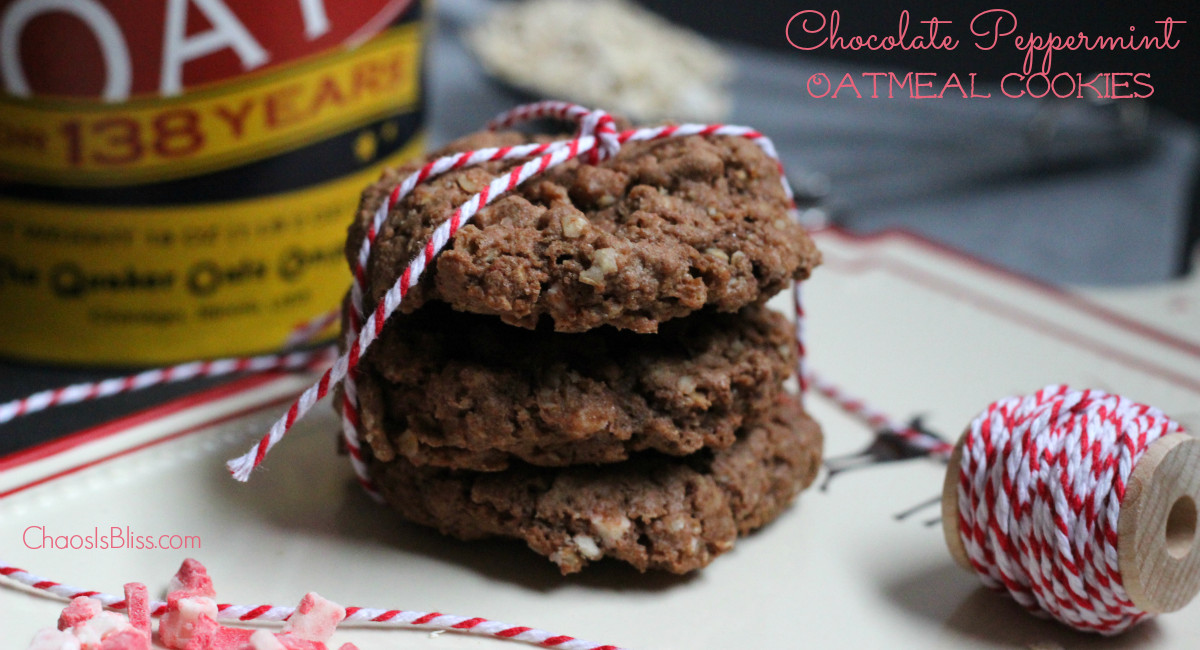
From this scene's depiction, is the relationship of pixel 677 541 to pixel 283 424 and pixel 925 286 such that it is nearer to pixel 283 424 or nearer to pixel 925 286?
pixel 283 424

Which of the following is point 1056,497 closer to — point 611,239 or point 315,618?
point 611,239

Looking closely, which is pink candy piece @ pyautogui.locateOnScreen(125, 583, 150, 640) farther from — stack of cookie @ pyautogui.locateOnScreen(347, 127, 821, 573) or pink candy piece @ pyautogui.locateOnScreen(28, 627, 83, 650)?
stack of cookie @ pyautogui.locateOnScreen(347, 127, 821, 573)

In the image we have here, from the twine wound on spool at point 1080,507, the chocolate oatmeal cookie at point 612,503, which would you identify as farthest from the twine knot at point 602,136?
the twine wound on spool at point 1080,507

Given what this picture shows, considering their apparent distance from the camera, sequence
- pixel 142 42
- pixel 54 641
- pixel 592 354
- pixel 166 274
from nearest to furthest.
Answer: pixel 54 641
pixel 592 354
pixel 142 42
pixel 166 274

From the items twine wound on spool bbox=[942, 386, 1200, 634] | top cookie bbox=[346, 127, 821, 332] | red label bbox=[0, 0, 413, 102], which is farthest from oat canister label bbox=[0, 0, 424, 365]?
twine wound on spool bbox=[942, 386, 1200, 634]

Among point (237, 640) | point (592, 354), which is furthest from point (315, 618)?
point (592, 354)

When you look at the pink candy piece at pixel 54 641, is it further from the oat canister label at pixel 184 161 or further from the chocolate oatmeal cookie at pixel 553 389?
the oat canister label at pixel 184 161
